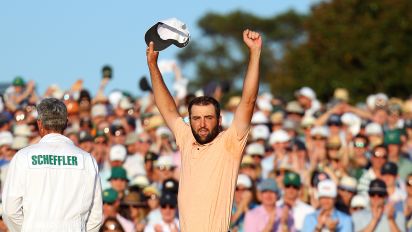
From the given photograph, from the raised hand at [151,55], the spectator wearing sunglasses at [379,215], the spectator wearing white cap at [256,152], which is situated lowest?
the spectator wearing sunglasses at [379,215]

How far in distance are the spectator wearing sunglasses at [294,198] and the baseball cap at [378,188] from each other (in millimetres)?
735

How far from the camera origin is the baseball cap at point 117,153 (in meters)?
18.0

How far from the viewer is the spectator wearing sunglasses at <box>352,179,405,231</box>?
15969mm

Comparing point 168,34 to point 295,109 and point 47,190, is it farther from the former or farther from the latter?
point 295,109

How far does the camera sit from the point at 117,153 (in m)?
18.0

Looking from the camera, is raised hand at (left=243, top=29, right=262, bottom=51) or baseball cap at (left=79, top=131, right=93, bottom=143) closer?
raised hand at (left=243, top=29, right=262, bottom=51)

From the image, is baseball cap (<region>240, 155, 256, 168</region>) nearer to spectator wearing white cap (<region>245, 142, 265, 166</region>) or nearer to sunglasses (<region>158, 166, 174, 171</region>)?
spectator wearing white cap (<region>245, 142, 265, 166</region>)

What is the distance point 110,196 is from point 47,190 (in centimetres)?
523

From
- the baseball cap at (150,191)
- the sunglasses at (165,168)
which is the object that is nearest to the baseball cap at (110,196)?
the baseball cap at (150,191)

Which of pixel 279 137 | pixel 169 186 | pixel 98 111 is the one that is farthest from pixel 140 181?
pixel 98 111

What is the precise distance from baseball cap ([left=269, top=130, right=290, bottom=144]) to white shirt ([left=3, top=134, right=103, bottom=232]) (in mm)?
7775

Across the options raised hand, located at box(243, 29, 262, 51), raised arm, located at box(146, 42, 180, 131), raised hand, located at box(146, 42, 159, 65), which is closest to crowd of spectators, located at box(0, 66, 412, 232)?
raised arm, located at box(146, 42, 180, 131)

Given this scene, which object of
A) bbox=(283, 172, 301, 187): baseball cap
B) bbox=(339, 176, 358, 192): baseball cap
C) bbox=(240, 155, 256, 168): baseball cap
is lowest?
bbox=(339, 176, 358, 192): baseball cap

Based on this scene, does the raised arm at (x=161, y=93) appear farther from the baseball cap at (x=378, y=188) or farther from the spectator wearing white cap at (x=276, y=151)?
the spectator wearing white cap at (x=276, y=151)
